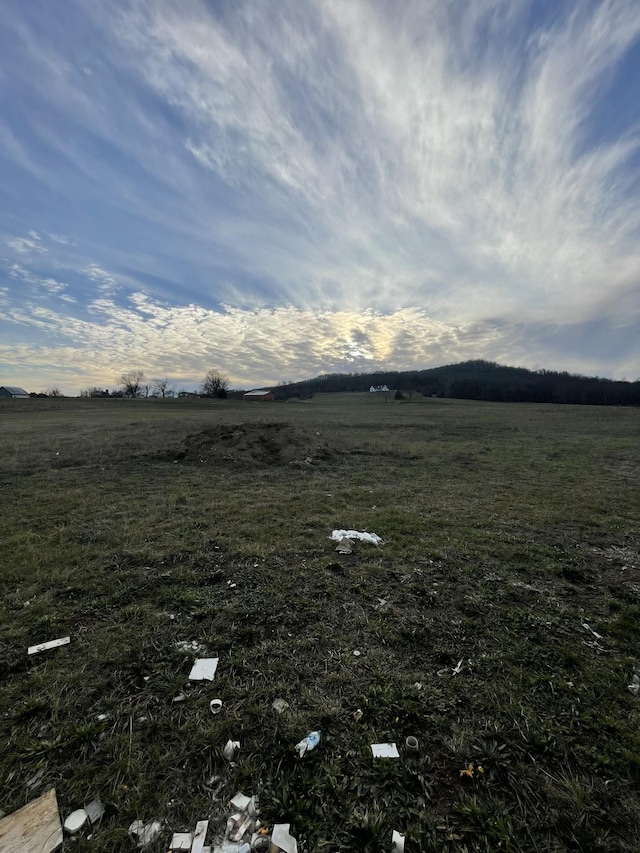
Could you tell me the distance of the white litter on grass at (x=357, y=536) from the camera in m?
5.22

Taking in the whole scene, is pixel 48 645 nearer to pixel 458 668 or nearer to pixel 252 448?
pixel 458 668

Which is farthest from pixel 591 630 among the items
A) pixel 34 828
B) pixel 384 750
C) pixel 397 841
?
pixel 34 828

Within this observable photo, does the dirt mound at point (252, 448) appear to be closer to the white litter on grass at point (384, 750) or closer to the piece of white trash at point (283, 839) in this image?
the white litter on grass at point (384, 750)

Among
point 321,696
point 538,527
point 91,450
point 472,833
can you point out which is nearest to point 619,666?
point 472,833

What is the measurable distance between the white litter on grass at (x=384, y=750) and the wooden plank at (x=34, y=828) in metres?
1.62

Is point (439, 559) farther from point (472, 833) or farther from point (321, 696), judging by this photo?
point (472, 833)

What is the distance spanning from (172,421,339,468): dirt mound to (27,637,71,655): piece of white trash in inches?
289

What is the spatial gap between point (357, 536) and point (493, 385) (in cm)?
9227

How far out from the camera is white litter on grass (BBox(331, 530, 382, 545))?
5.22m

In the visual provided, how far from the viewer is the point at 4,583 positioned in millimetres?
3941

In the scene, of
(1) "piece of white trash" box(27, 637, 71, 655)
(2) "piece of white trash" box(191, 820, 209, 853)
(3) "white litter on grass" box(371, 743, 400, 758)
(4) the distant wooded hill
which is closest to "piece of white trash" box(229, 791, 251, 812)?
(2) "piece of white trash" box(191, 820, 209, 853)

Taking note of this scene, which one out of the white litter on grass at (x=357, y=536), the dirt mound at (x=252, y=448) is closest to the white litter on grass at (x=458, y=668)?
the white litter on grass at (x=357, y=536)

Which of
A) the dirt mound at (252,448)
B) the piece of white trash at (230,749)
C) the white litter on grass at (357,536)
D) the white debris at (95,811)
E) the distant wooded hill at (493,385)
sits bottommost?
the white litter on grass at (357,536)

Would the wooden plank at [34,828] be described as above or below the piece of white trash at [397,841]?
above
